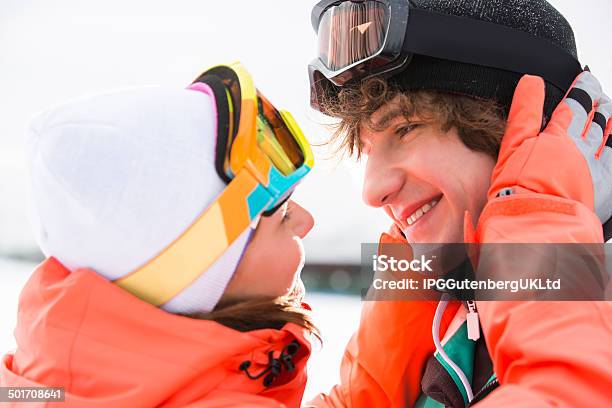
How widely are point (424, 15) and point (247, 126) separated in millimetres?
410

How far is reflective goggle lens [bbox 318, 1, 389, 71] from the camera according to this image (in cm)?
121

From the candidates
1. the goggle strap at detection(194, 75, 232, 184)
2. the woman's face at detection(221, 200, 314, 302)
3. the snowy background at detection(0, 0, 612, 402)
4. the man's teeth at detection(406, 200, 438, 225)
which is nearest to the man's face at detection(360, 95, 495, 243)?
the man's teeth at detection(406, 200, 438, 225)

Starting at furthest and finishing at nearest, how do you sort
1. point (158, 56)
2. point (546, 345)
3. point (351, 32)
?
point (158, 56)
point (351, 32)
point (546, 345)

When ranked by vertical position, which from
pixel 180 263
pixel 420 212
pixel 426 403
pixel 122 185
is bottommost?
pixel 426 403

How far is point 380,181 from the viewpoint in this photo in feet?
4.01

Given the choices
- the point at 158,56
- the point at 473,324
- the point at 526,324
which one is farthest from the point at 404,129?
the point at 158,56

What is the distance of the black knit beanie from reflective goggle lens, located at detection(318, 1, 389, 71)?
67mm

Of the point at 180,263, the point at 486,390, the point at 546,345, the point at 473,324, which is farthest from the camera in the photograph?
the point at 473,324

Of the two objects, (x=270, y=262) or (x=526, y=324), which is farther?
(x=270, y=262)

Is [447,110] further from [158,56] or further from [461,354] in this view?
[158,56]

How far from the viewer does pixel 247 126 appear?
0.98 metres

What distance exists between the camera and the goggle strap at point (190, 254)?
0.92m

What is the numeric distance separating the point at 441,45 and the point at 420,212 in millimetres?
302

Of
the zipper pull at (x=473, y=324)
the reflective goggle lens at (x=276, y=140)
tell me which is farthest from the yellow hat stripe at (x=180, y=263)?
the zipper pull at (x=473, y=324)
